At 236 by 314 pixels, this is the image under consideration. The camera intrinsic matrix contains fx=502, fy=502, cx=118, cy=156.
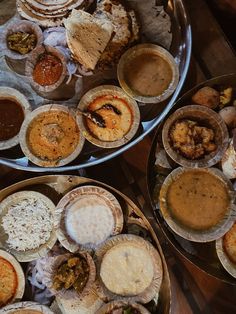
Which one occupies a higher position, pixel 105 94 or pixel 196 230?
pixel 105 94

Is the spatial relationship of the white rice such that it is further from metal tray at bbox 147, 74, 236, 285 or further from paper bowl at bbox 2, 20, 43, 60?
paper bowl at bbox 2, 20, 43, 60

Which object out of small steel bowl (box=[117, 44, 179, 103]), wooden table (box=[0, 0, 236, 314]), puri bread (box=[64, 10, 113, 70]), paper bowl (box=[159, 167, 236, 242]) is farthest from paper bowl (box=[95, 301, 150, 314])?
puri bread (box=[64, 10, 113, 70])

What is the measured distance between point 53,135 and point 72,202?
0.58 meters

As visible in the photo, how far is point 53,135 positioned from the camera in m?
4.18

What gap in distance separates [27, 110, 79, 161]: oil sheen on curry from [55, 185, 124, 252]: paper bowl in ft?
1.09

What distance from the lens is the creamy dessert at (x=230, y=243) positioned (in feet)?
13.3

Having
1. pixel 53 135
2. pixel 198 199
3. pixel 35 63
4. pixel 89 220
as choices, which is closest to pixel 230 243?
pixel 198 199

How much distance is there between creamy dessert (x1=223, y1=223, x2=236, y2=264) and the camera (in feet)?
13.3

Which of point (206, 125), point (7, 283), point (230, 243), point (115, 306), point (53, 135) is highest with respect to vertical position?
point (206, 125)

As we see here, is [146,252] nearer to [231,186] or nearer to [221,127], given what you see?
[231,186]

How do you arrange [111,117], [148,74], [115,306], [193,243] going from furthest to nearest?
[148,74] → [111,117] → [193,243] → [115,306]

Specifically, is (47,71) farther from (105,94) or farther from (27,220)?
(27,220)

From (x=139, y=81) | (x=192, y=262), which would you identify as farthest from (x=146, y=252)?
(x=139, y=81)

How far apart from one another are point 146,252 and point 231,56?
6.28 ft
